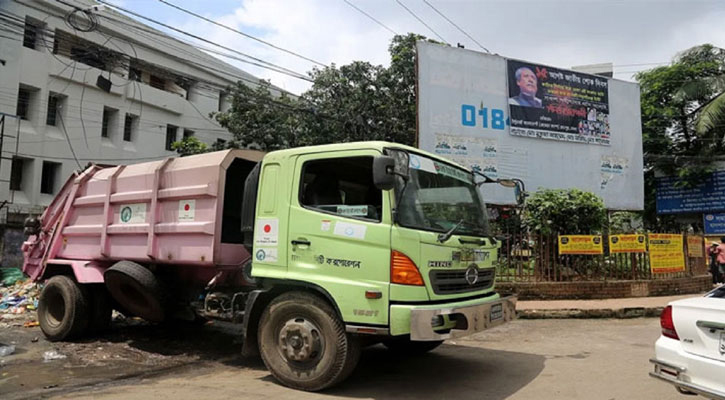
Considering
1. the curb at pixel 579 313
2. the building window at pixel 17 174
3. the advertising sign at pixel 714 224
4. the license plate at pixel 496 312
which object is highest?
the building window at pixel 17 174

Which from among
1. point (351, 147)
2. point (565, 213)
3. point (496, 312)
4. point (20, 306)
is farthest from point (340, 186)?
point (20, 306)

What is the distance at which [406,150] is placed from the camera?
463 centimetres

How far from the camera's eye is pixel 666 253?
11.7 meters

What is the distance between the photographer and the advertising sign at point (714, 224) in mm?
21508

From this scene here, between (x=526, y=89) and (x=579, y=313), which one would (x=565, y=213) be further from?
(x=526, y=89)

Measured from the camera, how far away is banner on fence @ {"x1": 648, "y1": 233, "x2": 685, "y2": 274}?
11.4 metres

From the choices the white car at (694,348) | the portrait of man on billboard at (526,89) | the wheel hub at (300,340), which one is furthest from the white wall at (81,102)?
the white car at (694,348)

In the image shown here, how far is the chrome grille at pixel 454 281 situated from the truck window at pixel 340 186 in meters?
0.86

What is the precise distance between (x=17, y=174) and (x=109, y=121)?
4200 mm

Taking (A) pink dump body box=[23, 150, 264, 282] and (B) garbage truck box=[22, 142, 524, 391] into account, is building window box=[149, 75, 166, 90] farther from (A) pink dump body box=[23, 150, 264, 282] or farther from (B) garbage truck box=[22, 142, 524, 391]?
(B) garbage truck box=[22, 142, 524, 391]

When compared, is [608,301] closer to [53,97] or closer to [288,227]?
[288,227]

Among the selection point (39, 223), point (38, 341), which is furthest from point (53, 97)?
point (38, 341)

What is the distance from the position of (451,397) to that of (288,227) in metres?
2.18

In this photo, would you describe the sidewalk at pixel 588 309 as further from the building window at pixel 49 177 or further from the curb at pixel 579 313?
the building window at pixel 49 177
